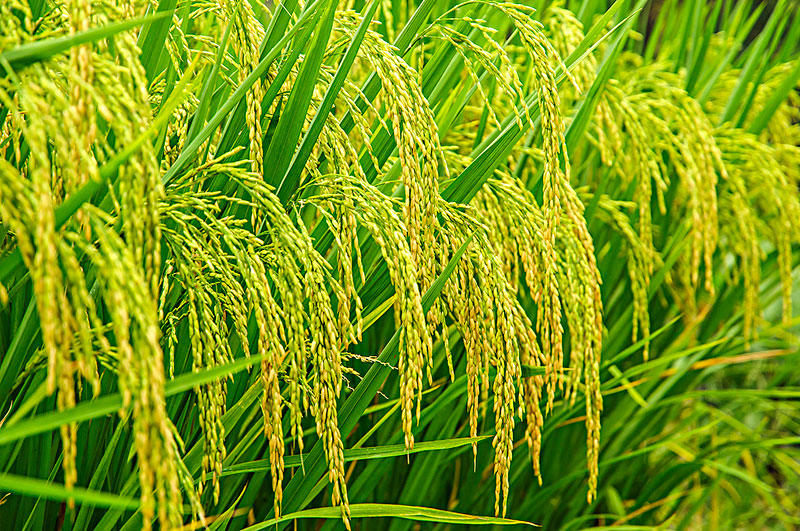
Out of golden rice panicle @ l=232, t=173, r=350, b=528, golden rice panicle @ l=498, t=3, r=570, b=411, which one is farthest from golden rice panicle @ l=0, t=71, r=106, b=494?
golden rice panicle @ l=498, t=3, r=570, b=411

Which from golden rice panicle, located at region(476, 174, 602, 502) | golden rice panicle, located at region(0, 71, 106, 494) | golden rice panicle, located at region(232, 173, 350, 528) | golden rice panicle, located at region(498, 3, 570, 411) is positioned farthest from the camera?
golden rice panicle, located at region(476, 174, 602, 502)

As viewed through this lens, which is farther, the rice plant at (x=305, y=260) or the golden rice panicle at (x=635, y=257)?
the golden rice panicle at (x=635, y=257)

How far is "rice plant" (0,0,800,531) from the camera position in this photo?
60cm

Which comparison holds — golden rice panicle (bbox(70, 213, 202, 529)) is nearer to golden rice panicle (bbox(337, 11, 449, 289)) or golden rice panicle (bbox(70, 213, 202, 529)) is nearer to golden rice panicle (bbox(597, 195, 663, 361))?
golden rice panicle (bbox(337, 11, 449, 289))

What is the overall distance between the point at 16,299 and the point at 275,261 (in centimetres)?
44

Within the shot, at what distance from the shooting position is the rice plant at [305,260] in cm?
60

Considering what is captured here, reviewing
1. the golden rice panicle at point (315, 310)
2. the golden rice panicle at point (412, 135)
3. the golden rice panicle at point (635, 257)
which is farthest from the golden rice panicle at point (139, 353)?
the golden rice panicle at point (635, 257)

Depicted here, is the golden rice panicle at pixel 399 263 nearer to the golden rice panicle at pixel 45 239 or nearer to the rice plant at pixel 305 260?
the rice plant at pixel 305 260

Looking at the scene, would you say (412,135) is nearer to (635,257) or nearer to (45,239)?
(45,239)

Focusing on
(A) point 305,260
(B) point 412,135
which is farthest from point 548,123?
(A) point 305,260

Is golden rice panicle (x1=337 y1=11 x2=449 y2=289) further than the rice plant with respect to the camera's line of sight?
Yes

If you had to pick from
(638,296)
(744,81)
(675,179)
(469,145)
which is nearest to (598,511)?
(638,296)

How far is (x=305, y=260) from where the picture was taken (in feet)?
2.52

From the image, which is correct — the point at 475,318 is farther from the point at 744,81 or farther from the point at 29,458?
the point at 744,81
